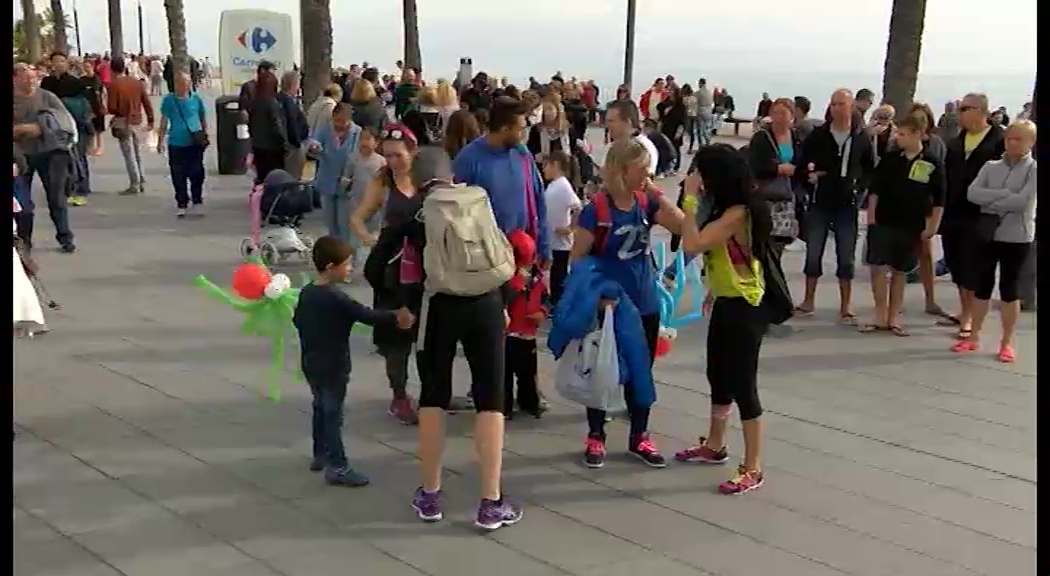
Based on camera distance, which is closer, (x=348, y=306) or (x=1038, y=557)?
(x=1038, y=557)

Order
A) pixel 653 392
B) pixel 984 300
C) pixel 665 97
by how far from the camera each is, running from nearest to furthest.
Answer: pixel 653 392
pixel 984 300
pixel 665 97

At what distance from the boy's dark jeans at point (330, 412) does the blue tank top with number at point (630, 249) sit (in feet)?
4.29

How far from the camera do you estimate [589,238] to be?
525cm

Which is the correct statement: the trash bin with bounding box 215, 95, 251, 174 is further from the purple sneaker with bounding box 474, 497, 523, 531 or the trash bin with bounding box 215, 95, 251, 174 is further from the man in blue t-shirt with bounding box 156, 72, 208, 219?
the purple sneaker with bounding box 474, 497, 523, 531

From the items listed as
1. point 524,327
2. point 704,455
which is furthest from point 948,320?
point 524,327

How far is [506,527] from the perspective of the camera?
4.66m

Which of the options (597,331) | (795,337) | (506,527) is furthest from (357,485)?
(795,337)

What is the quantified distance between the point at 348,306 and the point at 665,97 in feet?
57.7

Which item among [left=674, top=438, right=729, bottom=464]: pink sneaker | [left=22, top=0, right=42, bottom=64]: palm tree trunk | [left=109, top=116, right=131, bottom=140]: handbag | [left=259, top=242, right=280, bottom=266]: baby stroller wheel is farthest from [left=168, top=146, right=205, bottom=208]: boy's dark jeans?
[left=22, top=0, right=42, bottom=64]: palm tree trunk

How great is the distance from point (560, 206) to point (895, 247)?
245 centimetres

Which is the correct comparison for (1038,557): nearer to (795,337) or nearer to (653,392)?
(653,392)

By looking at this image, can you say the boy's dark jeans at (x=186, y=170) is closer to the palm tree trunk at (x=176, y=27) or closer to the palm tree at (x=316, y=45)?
the palm tree at (x=316, y=45)

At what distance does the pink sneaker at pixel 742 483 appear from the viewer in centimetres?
509

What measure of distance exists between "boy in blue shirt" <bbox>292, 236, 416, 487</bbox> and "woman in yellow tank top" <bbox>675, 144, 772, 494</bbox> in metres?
1.34
